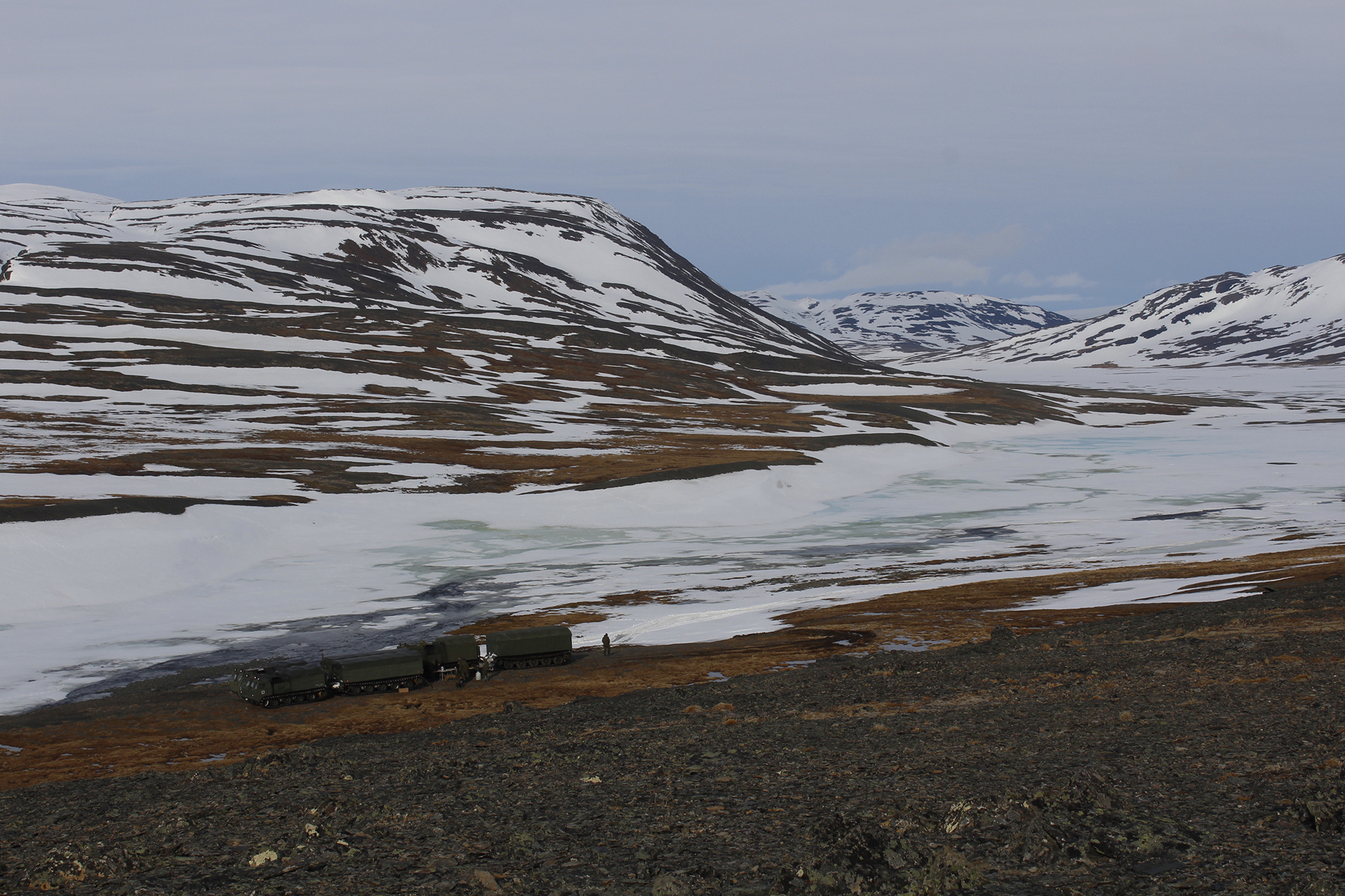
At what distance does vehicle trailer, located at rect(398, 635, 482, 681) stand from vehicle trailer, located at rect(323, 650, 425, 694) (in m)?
0.46

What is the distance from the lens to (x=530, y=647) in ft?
105

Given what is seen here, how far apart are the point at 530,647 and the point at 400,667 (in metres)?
4.25

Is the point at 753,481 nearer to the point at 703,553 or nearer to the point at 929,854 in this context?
the point at 703,553

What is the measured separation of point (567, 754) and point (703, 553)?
36.7m

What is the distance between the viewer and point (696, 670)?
29.3 metres

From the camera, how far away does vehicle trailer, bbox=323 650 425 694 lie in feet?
95.0

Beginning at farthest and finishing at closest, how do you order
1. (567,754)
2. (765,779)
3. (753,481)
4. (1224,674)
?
1. (753,481)
2. (1224,674)
3. (567,754)
4. (765,779)

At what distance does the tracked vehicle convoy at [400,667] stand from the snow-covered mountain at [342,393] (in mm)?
31861

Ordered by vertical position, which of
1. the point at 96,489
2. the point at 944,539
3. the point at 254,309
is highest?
the point at 254,309

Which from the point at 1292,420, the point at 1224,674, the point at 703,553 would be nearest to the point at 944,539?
the point at 703,553

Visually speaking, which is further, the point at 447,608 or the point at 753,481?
the point at 753,481

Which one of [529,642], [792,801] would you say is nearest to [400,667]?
[529,642]

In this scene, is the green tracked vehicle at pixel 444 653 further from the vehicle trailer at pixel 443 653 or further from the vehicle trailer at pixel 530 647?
the vehicle trailer at pixel 530 647

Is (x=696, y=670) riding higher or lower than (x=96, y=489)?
lower
